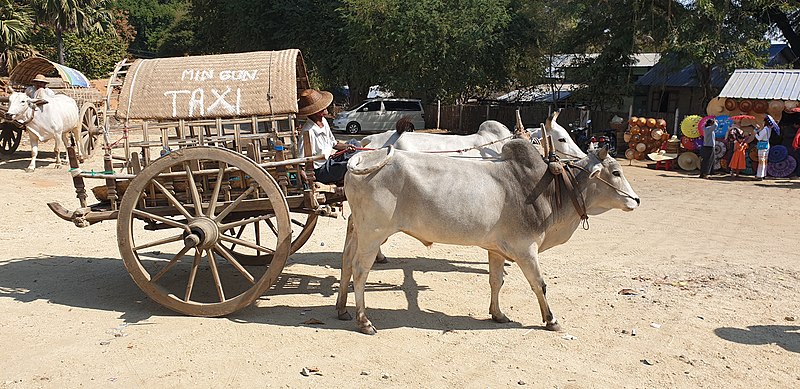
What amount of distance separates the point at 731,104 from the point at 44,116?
15.9 meters

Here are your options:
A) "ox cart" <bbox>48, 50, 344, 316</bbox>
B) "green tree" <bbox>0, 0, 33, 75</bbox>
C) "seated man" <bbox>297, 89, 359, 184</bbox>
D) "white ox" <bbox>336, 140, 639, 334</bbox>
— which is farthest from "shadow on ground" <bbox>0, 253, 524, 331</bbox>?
"green tree" <bbox>0, 0, 33, 75</bbox>

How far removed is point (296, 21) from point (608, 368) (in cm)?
2467

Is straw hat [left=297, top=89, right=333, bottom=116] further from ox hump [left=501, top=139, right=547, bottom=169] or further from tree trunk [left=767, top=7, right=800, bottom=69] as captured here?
tree trunk [left=767, top=7, right=800, bottom=69]

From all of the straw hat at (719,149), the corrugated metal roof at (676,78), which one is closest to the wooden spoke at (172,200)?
the straw hat at (719,149)

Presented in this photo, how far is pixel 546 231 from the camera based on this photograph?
5.95m

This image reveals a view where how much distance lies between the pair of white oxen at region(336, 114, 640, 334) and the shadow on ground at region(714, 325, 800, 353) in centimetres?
135

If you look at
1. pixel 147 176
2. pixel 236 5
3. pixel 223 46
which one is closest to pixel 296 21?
pixel 236 5

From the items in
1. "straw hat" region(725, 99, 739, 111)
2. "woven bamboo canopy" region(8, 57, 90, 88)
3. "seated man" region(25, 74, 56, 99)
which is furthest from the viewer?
"straw hat" region(725, 99, 739, 111)

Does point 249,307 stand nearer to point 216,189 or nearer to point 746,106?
point 216,189

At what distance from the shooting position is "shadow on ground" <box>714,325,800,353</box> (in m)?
5.66

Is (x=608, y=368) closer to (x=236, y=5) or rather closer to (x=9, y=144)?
(x=9, y=144)

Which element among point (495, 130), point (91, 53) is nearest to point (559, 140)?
point (495, 130)

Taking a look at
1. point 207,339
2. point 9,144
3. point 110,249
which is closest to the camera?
point 207,339

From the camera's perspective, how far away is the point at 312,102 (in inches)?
279
